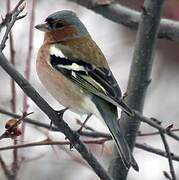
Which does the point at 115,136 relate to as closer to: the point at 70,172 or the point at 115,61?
the point at 70,172

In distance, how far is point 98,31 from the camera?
694 cm

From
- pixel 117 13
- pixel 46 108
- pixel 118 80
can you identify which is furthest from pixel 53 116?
pixel 118 80

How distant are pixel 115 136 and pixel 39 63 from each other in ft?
2.69

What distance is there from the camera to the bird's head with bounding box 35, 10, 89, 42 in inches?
139

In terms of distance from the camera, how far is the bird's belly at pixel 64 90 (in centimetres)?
310

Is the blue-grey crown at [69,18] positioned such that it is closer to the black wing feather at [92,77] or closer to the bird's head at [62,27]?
the bird's head at [62,27]

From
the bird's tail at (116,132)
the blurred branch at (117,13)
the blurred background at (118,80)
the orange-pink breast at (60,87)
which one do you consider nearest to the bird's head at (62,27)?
the blurred branch at (117,13)

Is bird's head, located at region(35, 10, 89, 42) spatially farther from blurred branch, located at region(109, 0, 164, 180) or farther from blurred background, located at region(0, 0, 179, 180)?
blurred background, located at region(0, 0, 179, 180)

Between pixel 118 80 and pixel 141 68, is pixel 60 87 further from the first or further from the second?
pixel 118 80

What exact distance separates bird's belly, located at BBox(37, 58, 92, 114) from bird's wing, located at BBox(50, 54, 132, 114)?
0.11 ft

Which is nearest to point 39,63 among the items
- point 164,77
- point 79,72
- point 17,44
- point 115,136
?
point 79,72

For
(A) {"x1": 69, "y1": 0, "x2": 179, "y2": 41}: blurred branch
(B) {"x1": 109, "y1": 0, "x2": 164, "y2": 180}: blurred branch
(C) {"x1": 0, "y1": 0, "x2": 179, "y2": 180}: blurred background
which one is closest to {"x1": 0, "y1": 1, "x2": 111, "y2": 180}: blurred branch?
(B) {"x1": 109, "y1": 0, "x2": 164, "y2": 180}: blurred branch

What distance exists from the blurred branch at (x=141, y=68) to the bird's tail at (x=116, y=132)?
0.10 m

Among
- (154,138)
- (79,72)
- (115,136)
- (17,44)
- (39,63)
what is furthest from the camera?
(154,138)
